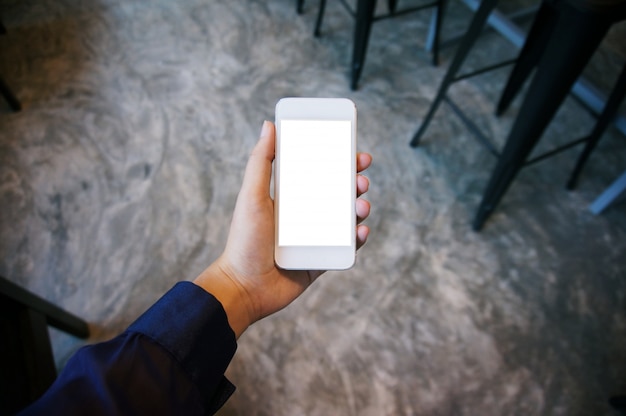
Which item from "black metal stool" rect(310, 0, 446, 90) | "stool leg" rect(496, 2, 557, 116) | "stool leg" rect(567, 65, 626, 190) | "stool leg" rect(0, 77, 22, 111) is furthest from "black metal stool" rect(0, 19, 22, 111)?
"stool leg" rect(567, 65, 626, 190)

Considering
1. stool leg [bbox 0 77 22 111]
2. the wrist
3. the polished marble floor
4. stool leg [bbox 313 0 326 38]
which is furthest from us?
stool leg [bbox 313 0 326 38]

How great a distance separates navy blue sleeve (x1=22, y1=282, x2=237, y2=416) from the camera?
0.52 metres

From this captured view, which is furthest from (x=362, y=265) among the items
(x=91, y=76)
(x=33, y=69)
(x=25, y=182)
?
(x=33, y=69)

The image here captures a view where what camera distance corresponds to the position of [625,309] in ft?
3.99

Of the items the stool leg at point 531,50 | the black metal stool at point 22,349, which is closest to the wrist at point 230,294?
the black metal stool at point 22,349

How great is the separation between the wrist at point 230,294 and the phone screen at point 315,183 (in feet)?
0.42

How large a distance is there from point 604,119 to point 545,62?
0.51 meters

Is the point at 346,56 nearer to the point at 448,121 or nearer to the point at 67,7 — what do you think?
the point at 448,121

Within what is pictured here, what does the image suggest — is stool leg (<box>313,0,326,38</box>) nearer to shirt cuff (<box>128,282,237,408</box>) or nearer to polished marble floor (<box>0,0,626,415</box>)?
polished marble floor (<box>0,0,626,415</box>)

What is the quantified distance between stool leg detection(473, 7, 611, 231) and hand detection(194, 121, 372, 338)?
479 millimetres

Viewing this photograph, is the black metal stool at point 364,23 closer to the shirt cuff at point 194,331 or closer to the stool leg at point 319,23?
the stool leg at point 319,23

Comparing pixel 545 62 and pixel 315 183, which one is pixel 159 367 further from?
pixel 545 62

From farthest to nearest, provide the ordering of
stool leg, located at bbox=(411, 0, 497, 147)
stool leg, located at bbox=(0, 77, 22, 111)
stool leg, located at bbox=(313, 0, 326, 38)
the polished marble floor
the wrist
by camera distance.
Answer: stool leg, located at bbox=(313, 0, 326, 38) < stool leg, located at bbox=(0, 77, 22, 111) < the polished marble floor < stool leg, located at bbox=(411, 0, 497, 147) < the wrist

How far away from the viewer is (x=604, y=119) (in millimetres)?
1177
